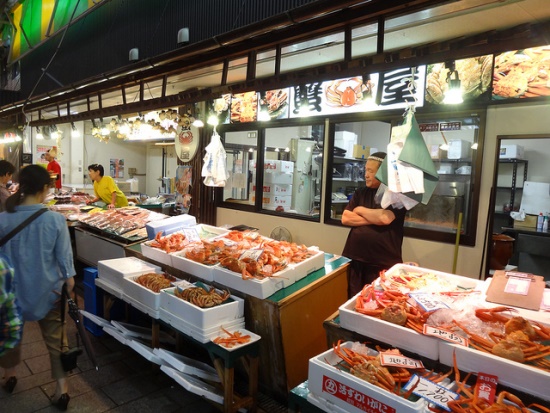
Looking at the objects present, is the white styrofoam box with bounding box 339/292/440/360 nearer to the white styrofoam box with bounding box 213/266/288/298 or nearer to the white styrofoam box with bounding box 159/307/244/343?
the white styrofoam box with bounding box 213/266/288/298

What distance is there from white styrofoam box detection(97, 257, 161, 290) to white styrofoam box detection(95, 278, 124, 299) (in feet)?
0.05

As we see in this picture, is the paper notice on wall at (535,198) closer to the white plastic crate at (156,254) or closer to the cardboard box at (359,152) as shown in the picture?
the cardboard box at (359,152)

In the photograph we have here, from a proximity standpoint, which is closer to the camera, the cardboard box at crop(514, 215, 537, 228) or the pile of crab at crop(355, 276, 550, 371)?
the pile of crab at crop(355, 276, 550, 371)

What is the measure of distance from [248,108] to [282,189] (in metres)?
1.91

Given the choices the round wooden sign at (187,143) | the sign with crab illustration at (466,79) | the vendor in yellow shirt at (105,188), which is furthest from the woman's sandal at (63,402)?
the round wooden sign at (187,143)

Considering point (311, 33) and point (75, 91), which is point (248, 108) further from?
point (311, 33)

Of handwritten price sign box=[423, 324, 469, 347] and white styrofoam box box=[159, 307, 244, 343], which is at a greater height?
handwritten price sign box=[423, 324, 469, 347]

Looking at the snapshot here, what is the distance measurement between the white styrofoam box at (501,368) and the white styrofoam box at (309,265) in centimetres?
151

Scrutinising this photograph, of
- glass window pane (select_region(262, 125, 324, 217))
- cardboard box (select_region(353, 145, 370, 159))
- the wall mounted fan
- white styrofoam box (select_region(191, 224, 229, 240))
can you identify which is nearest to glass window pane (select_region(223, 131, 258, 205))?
→ glass window pane (select_region(262, 125, 324, 217))

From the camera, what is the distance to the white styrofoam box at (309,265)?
330cm

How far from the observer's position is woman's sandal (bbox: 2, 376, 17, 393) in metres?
3.23

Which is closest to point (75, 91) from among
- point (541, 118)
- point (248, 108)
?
point (248, 108)

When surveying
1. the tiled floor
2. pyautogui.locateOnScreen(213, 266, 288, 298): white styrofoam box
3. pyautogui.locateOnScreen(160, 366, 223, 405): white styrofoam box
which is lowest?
the tiled floor

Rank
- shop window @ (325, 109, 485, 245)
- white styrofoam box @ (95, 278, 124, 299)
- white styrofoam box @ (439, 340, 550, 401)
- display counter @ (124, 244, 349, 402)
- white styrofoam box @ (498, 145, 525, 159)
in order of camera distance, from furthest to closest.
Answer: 1. white styrofoam box @ (498, 145, 525, 159)
2. shop window @ (325, 109, 485, 245)
3. white styrofoam box @ (95, 278, 124, 299)
4. display counter @ (124, 244, 349, 402)
5. white styrofoam box @ (439, 340, 550, 401)
